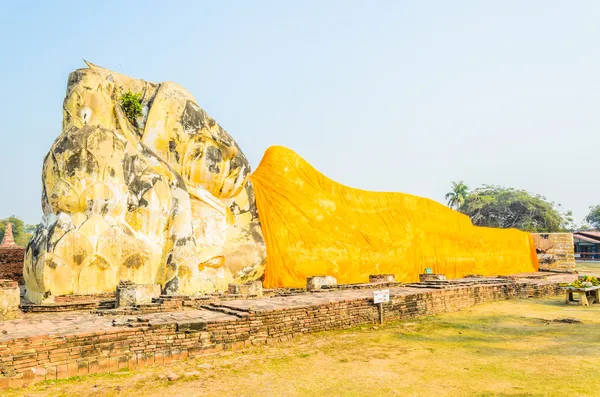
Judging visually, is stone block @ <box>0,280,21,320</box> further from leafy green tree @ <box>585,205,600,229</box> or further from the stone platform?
leafy green tree @ <box>585,205,600,229</box>

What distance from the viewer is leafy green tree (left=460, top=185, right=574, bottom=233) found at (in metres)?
31.0

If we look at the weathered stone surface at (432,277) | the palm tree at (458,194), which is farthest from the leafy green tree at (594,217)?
the weathered stone surface at (432,277)

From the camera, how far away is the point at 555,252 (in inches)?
782

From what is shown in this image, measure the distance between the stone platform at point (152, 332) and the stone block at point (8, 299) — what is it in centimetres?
21

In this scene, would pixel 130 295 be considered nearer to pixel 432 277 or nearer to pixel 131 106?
pixel 131 106

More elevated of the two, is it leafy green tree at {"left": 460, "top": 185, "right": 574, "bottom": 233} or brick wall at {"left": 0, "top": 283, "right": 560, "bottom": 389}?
leafy green tree at {"left": 460, "top": 185, "right": 574, "bottom": 233}

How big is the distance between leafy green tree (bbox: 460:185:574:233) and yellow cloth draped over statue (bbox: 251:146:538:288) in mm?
13783

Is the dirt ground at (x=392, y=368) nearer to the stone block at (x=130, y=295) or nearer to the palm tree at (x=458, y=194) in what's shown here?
the stone block at (x=130, y=295)

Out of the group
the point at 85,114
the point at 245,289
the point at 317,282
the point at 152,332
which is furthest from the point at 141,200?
the point at 152,332

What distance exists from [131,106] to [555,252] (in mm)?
17692

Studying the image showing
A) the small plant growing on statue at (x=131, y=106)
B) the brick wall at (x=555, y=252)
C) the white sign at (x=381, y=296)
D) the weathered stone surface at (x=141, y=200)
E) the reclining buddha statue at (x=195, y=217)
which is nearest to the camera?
the white sign at (x=381, y=296)

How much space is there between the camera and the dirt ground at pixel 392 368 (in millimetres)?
4711

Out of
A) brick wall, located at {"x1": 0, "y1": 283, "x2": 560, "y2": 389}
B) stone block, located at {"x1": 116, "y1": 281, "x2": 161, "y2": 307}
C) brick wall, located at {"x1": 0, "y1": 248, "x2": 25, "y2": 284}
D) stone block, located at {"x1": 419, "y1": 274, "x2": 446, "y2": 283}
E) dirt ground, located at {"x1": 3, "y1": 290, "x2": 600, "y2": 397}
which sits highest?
brick wall, located at {"x1": 0, "y1": 248, "x2": 25, "y2": 284}

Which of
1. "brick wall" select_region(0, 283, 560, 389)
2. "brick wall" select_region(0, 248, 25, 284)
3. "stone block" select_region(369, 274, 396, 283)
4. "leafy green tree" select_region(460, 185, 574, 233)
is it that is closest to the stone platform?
"brick wall" select_region(0, 283, 560, 389)
